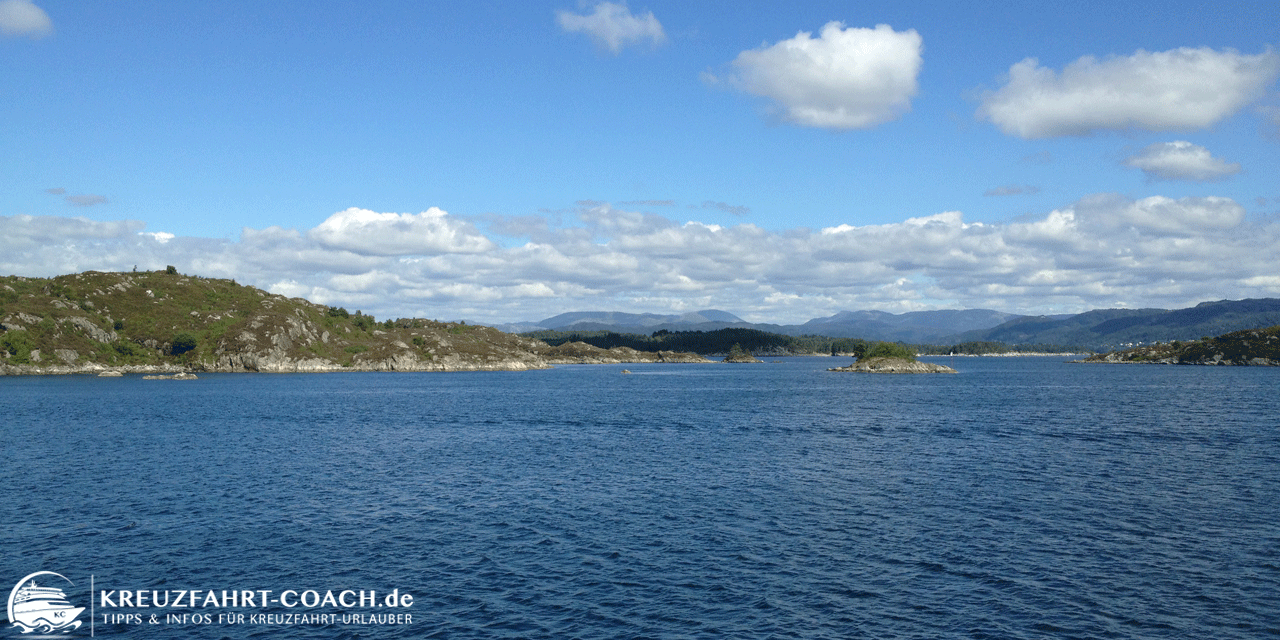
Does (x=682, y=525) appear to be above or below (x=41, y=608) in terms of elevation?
below

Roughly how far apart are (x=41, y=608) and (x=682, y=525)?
102ft

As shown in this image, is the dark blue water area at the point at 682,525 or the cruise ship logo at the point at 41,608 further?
the dark blue water area at the point at 682,525

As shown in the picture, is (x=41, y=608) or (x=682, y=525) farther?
(x=682, y=525)

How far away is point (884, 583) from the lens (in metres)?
33.0

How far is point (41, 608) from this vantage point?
1180 inches

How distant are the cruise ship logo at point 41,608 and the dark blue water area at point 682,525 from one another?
92cm

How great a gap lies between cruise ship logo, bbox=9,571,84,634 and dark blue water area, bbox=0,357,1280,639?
36.1 inches

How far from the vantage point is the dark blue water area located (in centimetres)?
2955

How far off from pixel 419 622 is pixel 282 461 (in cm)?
4589

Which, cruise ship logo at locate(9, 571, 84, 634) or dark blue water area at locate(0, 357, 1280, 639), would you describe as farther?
dark blue water area at locate(0, 357, 1280, 639)

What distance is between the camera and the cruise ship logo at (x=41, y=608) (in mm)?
28375

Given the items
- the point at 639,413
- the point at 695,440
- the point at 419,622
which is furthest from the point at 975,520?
the point at 639,413

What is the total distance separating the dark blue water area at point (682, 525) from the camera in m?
29.5

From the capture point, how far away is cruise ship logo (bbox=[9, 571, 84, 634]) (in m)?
28.4
